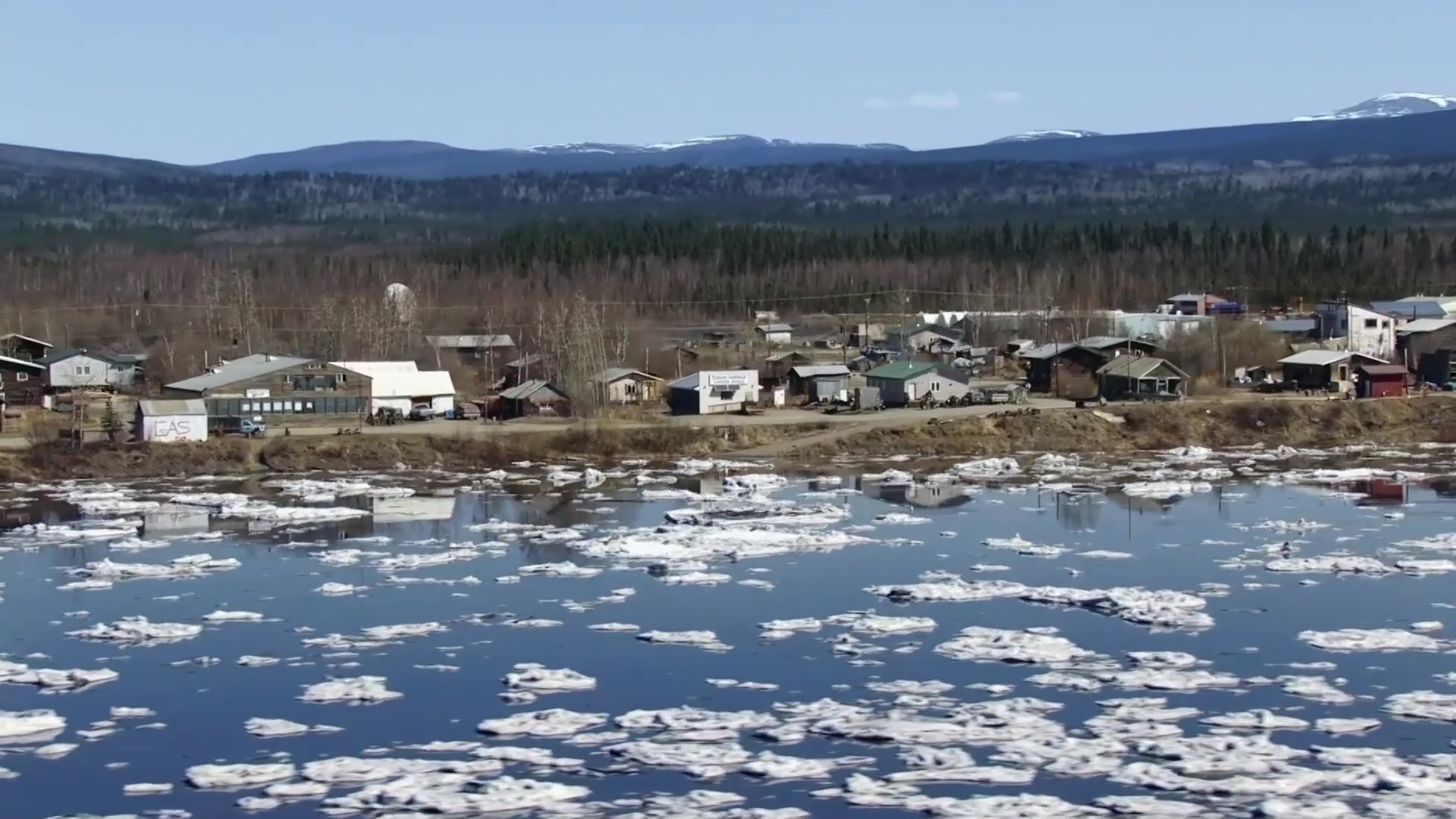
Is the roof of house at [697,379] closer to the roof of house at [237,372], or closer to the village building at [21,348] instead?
the roof of house at [237,372]

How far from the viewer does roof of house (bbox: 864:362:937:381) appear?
2711 centimetres

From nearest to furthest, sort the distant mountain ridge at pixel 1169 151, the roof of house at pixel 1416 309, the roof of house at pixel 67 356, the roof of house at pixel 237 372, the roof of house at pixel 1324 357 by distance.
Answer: the roof of house at pixel 237 372 → the roof of house at pixel 1324 357 → the roof of house at pixel 67 356 → the roof of house at pixel 1416 309 → the distant mountain ridge at pixel 1169 151

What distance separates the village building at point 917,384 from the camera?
2703 centimetres

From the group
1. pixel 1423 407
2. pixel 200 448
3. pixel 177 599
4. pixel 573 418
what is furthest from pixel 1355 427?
pixel 177 599

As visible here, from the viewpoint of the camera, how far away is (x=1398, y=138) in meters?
148

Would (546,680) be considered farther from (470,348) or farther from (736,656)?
(470,348)

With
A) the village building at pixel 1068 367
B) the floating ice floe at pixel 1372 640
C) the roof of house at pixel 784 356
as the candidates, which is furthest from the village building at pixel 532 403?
the floating ice floe at pixel 1372 640

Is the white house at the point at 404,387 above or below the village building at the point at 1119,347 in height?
below

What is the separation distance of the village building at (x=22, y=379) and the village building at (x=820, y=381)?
12.3m

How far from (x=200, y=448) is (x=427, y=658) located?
12.0 meters

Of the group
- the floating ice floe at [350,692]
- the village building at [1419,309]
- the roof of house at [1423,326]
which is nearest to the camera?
the floating ice floe at [350,692]

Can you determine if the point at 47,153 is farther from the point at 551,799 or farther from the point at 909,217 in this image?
the point at 551,799

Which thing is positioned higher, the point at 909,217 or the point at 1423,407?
the point at 909,217

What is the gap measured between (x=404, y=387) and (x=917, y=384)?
306 inches
